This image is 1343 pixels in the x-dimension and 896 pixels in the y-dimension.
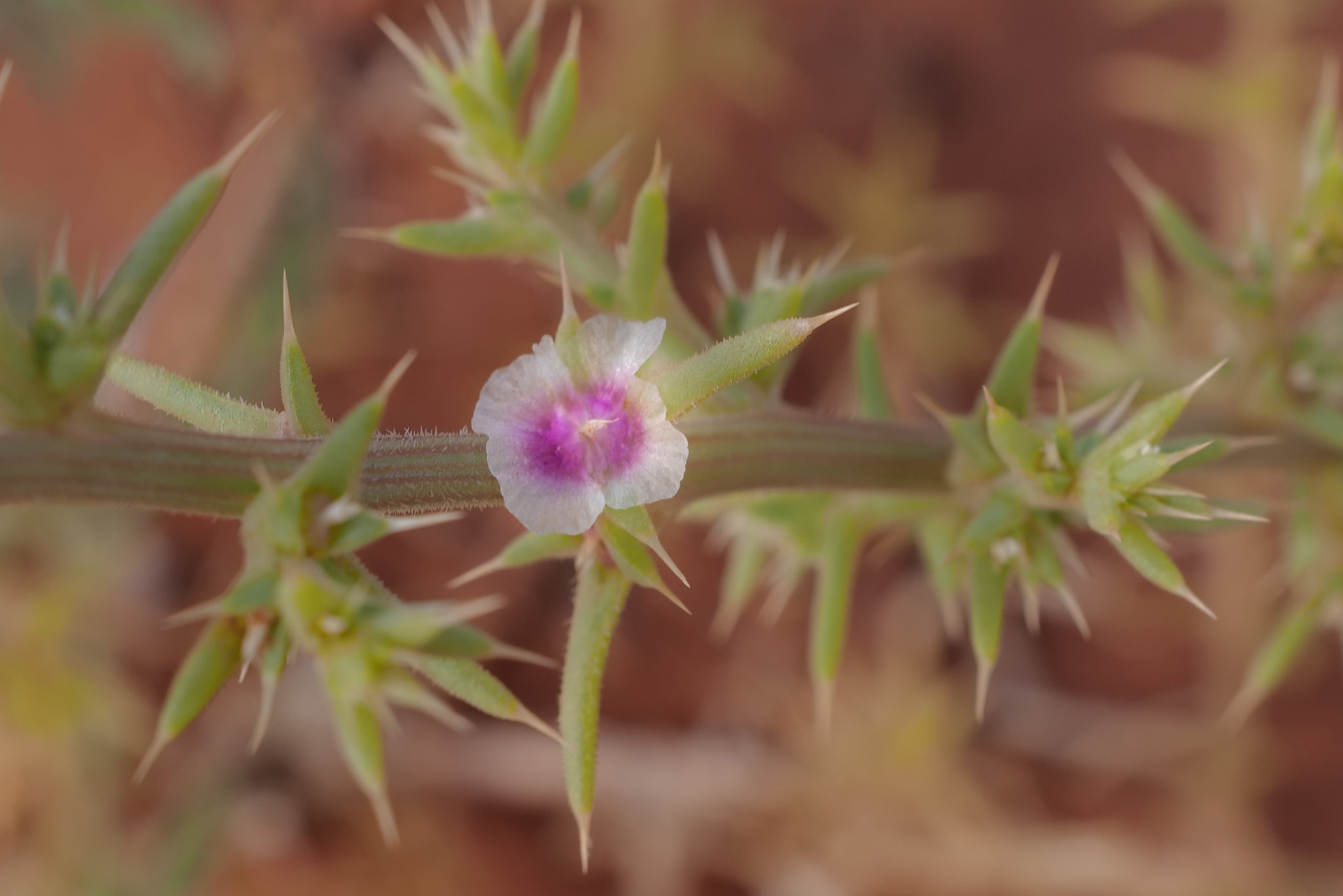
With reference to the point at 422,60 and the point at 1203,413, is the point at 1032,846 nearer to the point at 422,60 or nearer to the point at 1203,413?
the point at 1203,413

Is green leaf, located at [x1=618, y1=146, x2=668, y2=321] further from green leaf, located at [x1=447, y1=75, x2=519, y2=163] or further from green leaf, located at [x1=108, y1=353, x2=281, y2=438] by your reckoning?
green leaf, located at [x1=108, y1=353, x2=281, y2=438]

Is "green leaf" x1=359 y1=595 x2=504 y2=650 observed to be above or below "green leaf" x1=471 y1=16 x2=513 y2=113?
below

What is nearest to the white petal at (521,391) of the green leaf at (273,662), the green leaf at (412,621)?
the green leaf at (412,621)

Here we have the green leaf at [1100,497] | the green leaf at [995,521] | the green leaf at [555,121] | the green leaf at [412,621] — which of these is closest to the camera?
Result: the green leaf at [412,621]

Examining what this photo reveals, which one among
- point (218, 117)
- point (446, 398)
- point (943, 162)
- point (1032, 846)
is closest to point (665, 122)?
point (943, 162)

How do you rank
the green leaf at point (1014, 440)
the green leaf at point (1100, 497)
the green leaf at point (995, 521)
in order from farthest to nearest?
the green leaf at point (995, 521) → the green leaf at point (1014, 440) → the green leaf at point (1100, 497)

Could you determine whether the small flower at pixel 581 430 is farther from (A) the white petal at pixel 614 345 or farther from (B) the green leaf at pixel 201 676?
(B) the green leaf at pixel 201 676

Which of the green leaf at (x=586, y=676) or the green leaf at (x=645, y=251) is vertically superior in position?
the green leaf at (x=645, y=251)

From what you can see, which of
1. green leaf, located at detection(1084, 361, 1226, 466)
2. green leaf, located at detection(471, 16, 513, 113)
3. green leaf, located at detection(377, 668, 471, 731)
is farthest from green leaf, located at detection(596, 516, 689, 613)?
green leaf, located at detection(471, 16, 513, 113)
